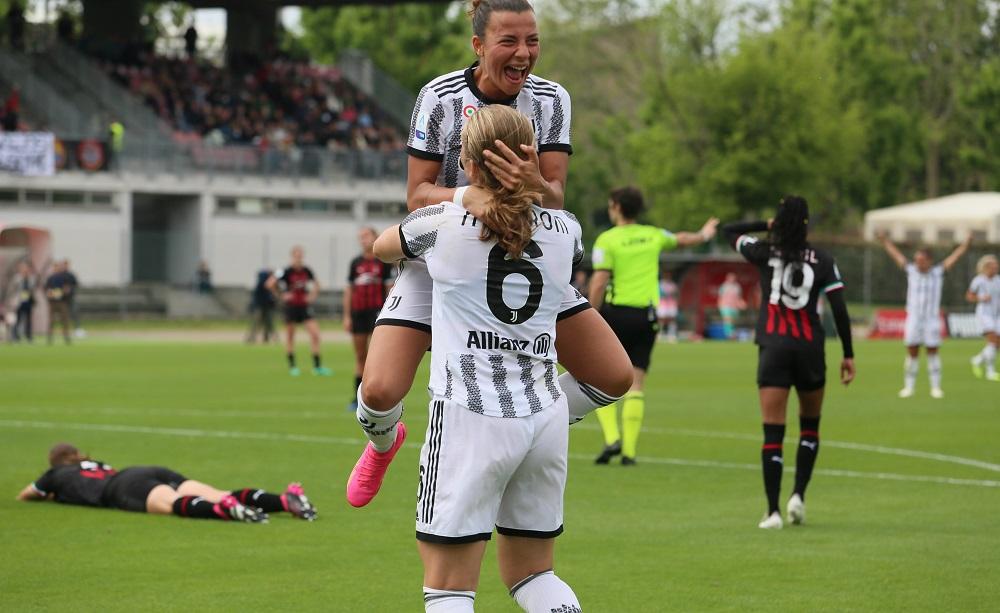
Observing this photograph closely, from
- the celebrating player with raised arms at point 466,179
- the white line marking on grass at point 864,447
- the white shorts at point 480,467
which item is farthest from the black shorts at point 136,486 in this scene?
the white line marking on grass at point 864,447

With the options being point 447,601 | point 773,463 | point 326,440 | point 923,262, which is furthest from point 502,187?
point 923,262

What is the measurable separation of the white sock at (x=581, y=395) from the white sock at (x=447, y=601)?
33.4 inches

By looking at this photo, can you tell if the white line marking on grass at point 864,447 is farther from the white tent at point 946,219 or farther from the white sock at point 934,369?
the white tent at point 946,219

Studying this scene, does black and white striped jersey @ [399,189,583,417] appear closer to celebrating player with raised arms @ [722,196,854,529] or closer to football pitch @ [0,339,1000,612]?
football pitch @ [0,339,1000,612]

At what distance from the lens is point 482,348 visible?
4926mm

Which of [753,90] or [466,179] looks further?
[753,90]

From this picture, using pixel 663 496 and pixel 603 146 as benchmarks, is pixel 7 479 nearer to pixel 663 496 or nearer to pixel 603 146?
pixel 663 496

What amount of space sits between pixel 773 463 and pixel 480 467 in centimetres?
543

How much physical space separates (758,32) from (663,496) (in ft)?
179

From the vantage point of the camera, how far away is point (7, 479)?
484 inches

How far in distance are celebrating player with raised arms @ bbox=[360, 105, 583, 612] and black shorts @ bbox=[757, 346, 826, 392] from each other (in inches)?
202

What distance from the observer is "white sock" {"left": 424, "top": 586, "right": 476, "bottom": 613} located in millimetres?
4961

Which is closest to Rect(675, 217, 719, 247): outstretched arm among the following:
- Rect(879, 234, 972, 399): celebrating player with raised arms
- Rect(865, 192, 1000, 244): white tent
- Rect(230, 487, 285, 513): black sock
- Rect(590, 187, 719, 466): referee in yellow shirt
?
Rect(590, 187, 719, 466): referee in yellow shirt

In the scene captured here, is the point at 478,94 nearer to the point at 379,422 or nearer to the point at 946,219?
the point at 379,422
